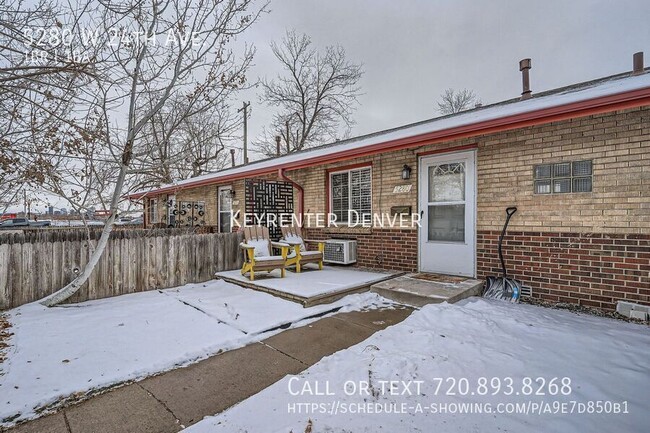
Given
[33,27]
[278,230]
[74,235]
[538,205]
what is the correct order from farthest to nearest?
[278,230] → [74,235] → [538,205] → [33,27]

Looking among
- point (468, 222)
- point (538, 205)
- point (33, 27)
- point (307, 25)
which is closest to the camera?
point (33, 27)

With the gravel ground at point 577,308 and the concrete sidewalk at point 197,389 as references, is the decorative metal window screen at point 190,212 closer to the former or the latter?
the concrete sidewalk at point 197,389

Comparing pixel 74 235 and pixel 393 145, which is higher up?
pixel 393 145

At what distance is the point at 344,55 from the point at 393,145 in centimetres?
1635

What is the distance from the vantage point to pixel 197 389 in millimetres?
2297

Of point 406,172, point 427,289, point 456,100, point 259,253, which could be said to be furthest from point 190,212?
point 456,100

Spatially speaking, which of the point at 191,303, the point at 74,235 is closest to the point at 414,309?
the point at 191,303

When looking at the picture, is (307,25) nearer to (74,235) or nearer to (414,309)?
(74,235)

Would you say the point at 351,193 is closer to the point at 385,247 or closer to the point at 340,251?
the point at 340,251

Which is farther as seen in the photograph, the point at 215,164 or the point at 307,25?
the point at 215,164

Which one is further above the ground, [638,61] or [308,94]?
[308,94]

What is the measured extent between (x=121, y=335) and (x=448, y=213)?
510 centimetres

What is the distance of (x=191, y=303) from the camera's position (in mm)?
4418

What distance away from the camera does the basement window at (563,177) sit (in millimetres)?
4027
